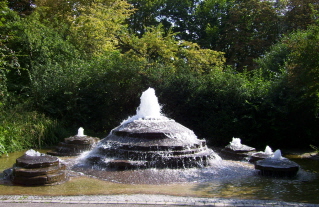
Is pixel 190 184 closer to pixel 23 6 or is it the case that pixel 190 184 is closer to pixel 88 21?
pixel 88 21

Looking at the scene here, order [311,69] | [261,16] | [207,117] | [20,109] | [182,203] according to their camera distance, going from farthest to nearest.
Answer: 1. [261,16]
2. [207,117]
3. [20,109]
4. [311,69]
5. [182,203]

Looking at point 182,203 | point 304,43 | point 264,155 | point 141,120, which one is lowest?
point 182,203

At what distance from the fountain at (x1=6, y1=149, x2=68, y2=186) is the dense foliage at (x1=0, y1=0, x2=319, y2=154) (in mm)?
4220

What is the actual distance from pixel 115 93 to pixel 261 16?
643 inches

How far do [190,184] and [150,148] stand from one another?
1.75m

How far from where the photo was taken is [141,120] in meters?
10.4

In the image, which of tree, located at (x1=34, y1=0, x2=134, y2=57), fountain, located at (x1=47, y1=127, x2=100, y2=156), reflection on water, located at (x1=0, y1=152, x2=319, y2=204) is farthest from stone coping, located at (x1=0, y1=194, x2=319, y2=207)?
tree, located at (x1=34, y1=0, x2=134, y2=57)

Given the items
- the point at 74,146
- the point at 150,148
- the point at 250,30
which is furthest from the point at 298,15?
the point at 150,148

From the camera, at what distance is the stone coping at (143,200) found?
19.1 ft

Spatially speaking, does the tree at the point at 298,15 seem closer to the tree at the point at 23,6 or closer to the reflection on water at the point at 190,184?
the reflection on water at the point at 190,184

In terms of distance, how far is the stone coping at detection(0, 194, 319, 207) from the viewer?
19.1ft

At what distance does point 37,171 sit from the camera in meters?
Result: 7.42

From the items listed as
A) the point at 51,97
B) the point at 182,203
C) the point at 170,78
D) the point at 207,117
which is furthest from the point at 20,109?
the point at 182,203

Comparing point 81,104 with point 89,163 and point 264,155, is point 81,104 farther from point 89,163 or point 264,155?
point 264,155
